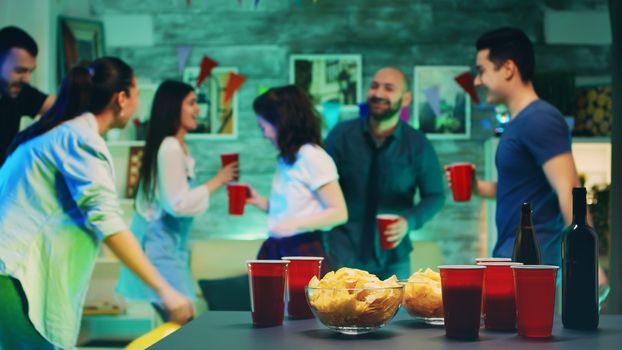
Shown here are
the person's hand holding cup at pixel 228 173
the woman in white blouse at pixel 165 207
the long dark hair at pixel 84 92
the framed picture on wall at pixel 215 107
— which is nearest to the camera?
the long dark hair at pixel 84 92

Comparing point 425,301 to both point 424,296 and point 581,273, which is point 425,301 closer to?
point 424,296

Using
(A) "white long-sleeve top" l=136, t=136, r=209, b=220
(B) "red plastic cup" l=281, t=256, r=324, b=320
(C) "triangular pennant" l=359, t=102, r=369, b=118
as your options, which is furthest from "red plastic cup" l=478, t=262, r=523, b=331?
(C) "triangular pennant" l=359, t=102, r=369, b=118

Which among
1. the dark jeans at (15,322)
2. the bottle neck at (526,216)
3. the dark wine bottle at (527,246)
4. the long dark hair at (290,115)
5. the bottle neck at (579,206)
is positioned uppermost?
the long dark hair at (290,115)

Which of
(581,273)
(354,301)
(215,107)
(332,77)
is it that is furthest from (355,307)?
(215,107)

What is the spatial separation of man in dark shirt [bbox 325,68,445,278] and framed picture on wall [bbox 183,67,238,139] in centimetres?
83

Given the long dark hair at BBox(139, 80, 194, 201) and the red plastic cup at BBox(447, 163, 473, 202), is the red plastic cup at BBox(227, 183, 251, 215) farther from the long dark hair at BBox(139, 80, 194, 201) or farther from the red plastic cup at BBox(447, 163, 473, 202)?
the red plastic cup at BBox(447, 163, 473, 202)

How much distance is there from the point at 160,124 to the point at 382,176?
1.39 m

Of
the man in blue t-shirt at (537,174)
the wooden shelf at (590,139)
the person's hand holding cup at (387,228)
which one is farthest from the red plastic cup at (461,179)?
the wooden shelf at (590,139)

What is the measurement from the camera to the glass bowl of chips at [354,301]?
1595mm

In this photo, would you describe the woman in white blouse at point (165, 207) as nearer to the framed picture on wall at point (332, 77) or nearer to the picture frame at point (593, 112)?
the framed picture on wall at point (332, 77)

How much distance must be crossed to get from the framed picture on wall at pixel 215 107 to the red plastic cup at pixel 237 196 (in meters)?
1.43

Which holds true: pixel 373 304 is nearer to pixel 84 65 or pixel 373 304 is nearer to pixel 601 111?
pixel 84 65

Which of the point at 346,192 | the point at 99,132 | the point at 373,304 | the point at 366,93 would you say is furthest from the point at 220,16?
the point at 373,304

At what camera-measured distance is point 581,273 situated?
5.70 feet
